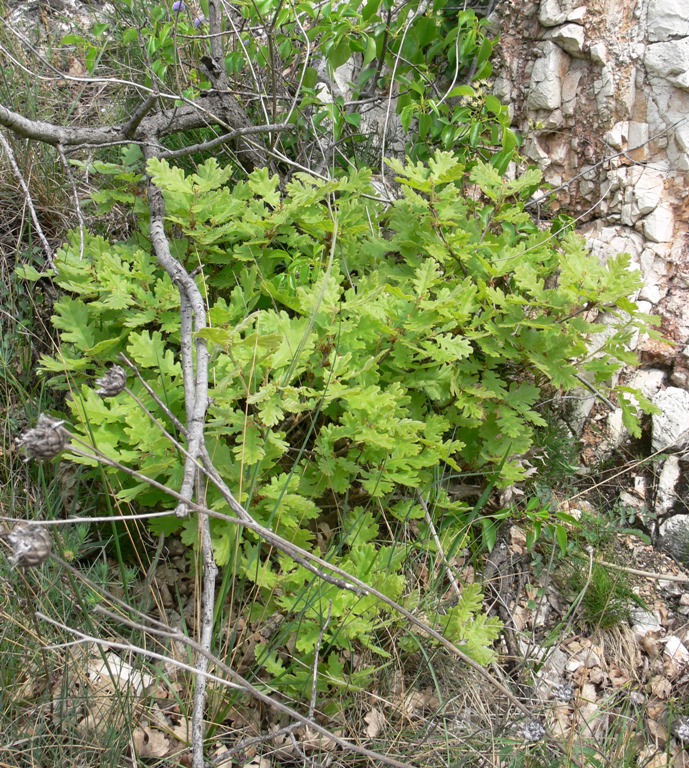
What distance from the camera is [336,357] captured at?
2064mm

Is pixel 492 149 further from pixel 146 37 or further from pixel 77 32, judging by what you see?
pixel 77 32

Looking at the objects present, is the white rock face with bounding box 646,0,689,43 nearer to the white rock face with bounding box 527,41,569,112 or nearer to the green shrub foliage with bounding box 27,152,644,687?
the white rock face with bounding box 527,41,569,112

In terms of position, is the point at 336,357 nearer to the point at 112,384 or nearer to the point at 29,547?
the point at 112,384

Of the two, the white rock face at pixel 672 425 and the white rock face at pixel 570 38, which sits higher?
the white rock face at pixel 570 38

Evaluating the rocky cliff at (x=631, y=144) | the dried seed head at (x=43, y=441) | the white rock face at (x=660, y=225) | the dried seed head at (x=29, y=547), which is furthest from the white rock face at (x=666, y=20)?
the dried seed head at (x=29, y=547)

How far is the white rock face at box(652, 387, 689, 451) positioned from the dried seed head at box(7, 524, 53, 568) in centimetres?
263

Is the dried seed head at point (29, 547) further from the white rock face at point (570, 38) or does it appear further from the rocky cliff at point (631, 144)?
the white rock face at point (570, 38)

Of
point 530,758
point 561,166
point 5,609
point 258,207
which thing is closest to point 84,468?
point 5,609

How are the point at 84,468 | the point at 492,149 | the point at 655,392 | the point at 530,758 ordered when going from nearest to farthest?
the point at 530,758
the point at 84,468
the point at 655,392
the point at 492,149

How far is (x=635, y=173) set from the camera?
3240 mm

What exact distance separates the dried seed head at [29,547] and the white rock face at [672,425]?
263cm

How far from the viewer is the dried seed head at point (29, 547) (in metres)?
1.19

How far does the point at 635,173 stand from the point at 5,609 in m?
3.18

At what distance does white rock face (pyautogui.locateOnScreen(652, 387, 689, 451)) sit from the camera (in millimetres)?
3008
